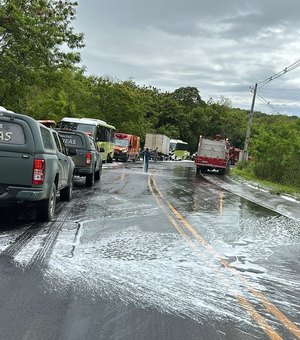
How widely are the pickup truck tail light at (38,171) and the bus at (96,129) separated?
63.6 feet

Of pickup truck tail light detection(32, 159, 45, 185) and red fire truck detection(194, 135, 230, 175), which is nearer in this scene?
pickup truck tail light detection(32, 159, 45, 185)

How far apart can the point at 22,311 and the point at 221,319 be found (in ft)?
6.04

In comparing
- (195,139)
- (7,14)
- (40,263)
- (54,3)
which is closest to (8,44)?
(7,14)

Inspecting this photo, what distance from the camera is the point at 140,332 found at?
163 inches

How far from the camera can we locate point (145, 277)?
5.77m

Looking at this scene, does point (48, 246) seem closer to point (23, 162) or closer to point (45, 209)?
point (23, 162)

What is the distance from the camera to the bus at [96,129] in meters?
30.7

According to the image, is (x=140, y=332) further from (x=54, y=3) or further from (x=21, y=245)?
(x=54, y=3)

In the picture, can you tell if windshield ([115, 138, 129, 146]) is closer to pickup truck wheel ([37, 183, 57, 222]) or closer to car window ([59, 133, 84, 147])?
car window ([59, 133, 84, 147])

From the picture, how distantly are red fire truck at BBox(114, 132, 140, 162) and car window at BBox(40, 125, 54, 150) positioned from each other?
33.2 meters

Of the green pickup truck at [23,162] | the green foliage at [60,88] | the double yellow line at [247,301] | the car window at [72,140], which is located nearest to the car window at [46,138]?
the green pickup truck at [23,162]

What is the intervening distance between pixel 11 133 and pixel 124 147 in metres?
36.0

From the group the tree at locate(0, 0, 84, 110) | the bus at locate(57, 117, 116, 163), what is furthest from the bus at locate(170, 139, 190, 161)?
the tree at locate(0, 0, 84, 110)

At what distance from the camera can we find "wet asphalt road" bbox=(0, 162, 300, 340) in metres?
4.29
